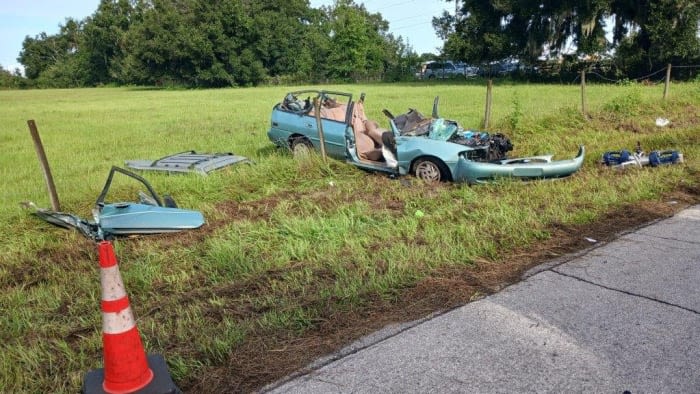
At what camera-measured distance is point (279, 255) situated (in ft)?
16.9

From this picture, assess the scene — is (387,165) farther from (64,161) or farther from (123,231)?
(64,161)

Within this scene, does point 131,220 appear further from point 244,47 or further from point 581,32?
point 244,47

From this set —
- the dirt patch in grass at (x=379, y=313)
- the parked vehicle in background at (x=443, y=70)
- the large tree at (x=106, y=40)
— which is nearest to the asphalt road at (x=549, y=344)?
the dirt patch in grass at (x=379, y=313)

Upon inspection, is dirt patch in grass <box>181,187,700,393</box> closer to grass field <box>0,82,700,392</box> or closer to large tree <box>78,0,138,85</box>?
grass field <box>0,82,700,392</box>

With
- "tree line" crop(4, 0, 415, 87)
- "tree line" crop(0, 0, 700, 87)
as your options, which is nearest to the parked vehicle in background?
"tree line" crop(0, 0, 700, 87)

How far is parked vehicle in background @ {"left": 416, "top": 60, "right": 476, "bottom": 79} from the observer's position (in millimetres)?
50819

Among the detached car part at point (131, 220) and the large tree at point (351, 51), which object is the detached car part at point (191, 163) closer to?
the detached car part at point (131, 220)

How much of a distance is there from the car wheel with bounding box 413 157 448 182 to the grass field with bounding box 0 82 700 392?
0.67 feet

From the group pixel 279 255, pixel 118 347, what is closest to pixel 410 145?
pixel 279 255

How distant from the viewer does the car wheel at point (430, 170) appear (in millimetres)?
7957

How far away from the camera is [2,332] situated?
391 cm

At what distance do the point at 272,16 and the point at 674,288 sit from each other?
66.9m

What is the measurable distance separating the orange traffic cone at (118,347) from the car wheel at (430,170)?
19.0 ft

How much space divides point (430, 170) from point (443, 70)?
4921 cm
